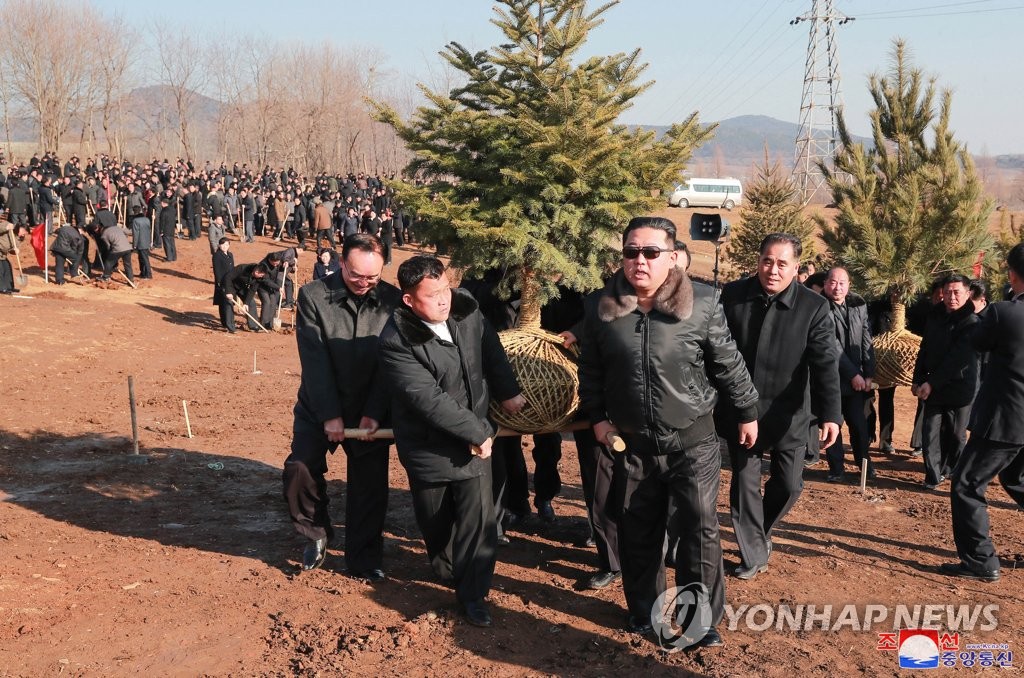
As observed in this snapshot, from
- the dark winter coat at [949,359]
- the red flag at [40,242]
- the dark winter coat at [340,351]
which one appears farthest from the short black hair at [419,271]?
the red flag at [40,242]

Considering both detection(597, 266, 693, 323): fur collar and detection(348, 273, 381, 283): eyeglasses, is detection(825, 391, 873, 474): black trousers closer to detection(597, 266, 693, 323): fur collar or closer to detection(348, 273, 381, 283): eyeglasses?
detection(597, 266, 693, 323): fur collar

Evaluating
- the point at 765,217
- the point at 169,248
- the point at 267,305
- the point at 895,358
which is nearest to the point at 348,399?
the point at 895,358

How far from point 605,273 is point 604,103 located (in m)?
1.11

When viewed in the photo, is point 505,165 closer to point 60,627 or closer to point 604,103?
point 604,103

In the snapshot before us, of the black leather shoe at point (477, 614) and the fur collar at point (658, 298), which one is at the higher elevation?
the fur collar at point (658, 298)

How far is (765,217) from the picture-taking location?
1789 cm

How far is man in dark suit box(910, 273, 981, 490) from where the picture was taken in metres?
7.20

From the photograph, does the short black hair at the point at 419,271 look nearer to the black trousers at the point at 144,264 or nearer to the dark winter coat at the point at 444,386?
the dark winter coat at the point at 444,386

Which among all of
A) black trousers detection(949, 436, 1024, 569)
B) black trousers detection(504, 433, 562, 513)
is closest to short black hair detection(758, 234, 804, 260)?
black trousers detection(949, 436, 1024, 569)

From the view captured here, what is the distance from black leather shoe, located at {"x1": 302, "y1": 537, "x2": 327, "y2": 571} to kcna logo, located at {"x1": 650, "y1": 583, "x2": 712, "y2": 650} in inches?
83.0

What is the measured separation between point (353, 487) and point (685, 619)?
6.96ft

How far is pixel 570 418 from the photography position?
521cm

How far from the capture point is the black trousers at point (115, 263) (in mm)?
20812

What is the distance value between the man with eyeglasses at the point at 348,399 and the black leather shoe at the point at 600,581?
49.5 inches
